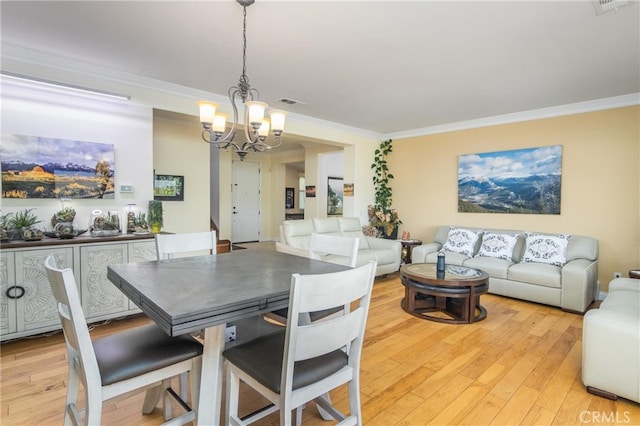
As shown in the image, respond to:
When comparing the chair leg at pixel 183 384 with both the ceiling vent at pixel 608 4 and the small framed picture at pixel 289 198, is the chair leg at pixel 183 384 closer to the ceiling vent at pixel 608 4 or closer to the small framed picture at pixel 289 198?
the ceiling vent at pixel 608 4

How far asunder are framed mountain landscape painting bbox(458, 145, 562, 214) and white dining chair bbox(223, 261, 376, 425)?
430 centimetres

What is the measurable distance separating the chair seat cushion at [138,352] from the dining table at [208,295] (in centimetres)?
13

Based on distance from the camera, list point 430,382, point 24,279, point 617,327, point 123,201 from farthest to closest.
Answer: point 123,201 < point 24,279 < point 430,382 < point 617,327

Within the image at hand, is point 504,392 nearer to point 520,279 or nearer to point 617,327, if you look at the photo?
point 617,327

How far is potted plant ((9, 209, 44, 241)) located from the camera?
275cm

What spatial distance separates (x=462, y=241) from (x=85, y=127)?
498 cm

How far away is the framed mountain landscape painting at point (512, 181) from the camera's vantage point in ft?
14.7

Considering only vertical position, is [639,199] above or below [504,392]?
above

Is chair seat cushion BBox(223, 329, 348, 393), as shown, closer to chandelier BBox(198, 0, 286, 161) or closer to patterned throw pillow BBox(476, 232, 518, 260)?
chandelier BBox(198, 0, 286, 161)

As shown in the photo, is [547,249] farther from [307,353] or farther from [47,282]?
[47,282]

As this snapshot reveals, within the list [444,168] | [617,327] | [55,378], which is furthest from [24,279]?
[444,168]

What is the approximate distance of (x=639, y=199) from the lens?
3.87m

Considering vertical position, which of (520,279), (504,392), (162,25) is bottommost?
(504,392)

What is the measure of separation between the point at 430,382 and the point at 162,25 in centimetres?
328
